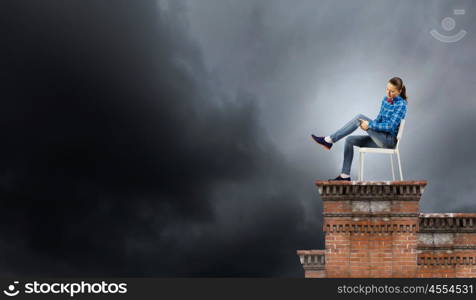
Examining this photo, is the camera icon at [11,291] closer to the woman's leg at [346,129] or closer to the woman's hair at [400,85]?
the woman's leg at [346,129]

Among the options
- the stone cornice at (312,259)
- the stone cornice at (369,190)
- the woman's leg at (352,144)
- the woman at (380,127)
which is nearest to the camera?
the stone cornice at (369,190)

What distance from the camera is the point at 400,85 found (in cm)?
2309

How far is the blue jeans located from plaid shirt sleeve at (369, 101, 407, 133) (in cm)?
17

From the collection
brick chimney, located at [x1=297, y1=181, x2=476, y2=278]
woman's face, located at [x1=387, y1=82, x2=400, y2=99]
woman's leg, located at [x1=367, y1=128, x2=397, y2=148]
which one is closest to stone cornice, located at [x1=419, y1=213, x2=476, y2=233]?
brick chimney, located at [x1=297, y1=181, x2=476, y2=278]

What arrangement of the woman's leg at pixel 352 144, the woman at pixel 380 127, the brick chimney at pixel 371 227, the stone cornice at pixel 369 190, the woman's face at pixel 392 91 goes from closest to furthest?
the brick chimney at pixel 371 227, the stone cornice at pixel 369 190, the woman's leg at pixel 352 144, the woman at pixel 380 127, the woman's face at pixel 392 91

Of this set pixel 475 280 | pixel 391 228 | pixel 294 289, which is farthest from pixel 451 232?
pixel 294 289

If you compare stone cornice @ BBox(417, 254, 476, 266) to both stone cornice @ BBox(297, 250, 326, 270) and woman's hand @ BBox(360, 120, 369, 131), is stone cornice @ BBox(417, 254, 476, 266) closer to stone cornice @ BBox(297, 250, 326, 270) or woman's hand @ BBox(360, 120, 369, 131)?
woman's hand @ BBox(360, 120, 369, 131)

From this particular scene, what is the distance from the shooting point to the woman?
22906 millimetres

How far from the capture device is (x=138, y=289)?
16969 millimetres

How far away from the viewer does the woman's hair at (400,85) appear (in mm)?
23016

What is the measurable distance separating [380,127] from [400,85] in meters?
1.57

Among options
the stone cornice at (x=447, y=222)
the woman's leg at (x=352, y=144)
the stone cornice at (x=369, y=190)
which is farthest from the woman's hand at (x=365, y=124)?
the stone cornice at (x=447, y=222)

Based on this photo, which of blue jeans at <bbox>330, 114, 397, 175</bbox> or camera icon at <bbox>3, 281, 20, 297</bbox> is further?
blue jeans at <bbox>330, 114, 397, 175</bbox>

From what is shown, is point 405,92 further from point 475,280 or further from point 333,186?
point 475,280
